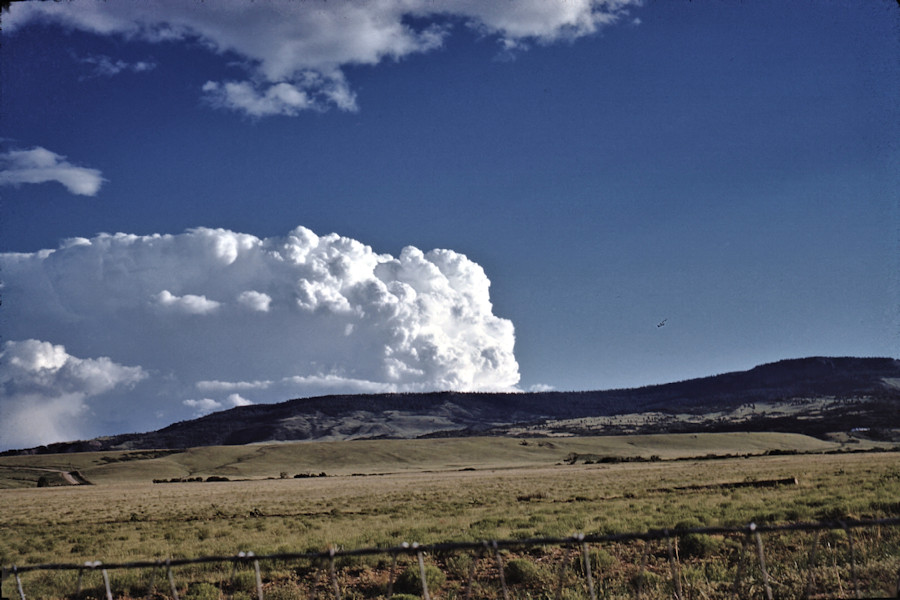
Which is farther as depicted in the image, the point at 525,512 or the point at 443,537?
the point at 525,512

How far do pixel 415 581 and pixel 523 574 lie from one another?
2372 mm

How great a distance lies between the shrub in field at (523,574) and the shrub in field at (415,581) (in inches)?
58.4

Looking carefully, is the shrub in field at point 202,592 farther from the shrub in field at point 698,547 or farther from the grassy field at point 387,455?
the grassy field at point 387,455

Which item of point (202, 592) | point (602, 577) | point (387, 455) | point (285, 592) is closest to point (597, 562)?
point (602, 577)

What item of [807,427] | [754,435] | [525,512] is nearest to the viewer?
[525,512]

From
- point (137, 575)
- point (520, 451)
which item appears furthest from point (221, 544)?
point (520, 451)

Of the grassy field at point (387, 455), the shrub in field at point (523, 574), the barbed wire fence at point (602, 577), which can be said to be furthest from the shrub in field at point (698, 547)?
the grassy field at point (387, 455)

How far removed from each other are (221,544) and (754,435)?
180 meters

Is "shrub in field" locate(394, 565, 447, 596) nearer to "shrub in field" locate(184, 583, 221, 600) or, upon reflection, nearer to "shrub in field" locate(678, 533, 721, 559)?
"shrub in field" locate(184, 583, 221, 600)

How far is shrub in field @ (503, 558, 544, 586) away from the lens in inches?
570

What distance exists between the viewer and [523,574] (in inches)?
574

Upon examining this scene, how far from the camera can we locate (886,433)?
161500 mm

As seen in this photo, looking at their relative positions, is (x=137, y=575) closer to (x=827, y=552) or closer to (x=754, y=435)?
(x=827, y=552)

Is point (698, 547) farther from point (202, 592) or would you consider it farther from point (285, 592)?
point (202, 592)
